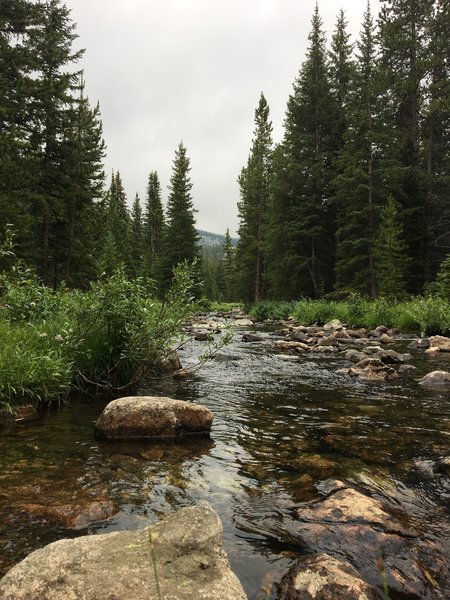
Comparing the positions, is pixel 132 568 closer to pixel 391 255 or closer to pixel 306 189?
pixel 391 255

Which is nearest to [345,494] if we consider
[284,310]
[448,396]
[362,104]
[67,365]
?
[67,365]

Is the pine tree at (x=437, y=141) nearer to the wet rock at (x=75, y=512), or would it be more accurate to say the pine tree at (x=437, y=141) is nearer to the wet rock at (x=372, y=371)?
the wet rock at (x=372, y=371)

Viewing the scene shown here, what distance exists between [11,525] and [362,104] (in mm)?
31715

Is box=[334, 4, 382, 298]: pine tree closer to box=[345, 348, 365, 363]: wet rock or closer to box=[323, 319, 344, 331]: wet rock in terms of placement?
box=[323, 319, 344, 331]: wet rock

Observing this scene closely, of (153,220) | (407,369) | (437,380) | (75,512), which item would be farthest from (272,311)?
(153,220)

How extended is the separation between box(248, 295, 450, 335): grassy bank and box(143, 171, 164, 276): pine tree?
4517 centimetres

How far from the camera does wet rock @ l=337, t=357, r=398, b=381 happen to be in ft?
28.0

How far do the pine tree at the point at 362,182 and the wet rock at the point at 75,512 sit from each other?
2609cm

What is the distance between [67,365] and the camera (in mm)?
5699

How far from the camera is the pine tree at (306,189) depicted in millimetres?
33781

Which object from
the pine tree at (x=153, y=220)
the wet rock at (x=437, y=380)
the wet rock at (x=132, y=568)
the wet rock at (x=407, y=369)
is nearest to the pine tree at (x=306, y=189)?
the wet rock at (x=407, y=369)

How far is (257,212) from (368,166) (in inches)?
867

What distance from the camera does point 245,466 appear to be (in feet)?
13.4

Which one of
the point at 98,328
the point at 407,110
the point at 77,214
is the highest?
the point at 407,110
